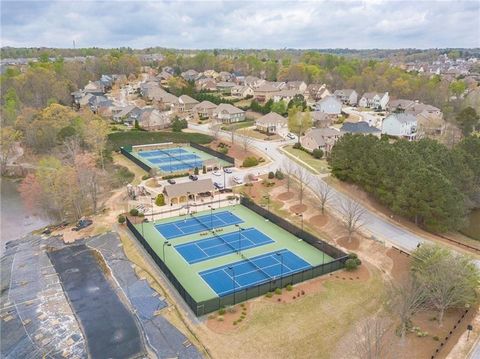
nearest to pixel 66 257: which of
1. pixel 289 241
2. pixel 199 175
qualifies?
pixel 289 241

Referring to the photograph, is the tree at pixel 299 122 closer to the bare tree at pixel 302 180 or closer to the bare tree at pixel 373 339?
the bare tree at pixel 302 180

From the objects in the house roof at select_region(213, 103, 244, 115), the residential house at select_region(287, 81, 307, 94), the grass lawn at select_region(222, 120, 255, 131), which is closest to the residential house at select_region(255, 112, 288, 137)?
the grass lawn at select_region(222, 120, 255, 131)

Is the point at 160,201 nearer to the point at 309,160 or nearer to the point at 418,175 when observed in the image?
the point at 309,160

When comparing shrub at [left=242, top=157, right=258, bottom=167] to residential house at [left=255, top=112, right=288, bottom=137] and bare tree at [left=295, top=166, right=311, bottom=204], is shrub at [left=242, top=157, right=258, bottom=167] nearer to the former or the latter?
bare tree at [left=295, top=166, right=311, bottom=204]

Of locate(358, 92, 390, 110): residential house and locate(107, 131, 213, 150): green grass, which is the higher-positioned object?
locate(358, 92, 390, 110): residential house

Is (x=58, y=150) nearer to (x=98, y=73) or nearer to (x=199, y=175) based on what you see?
(x=199, y=175)

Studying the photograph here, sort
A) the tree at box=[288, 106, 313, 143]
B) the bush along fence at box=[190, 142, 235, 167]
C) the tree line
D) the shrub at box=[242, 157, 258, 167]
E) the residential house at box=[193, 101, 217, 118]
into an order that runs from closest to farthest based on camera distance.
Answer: the tree line
the shrub at box=[242, 157, 258, 167]
the bush along fence at box=[190, 142, 235, 167]
the tree at box=[288, 106, 313, 143]
the residential house at box=[193, 101, 217, 118]
